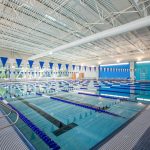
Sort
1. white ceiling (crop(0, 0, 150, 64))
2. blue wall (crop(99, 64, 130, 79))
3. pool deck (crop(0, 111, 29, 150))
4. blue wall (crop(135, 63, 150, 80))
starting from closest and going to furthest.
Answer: pool deck (crop(0, 111, 29, 150)), white ceiling (crop(0, 0, 150, 64)), blue wall (crop(135, 63, 150, 80)), blue wall (crop(99, 64, 130, 79))

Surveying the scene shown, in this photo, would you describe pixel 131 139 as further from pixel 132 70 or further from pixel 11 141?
pixel 132 70

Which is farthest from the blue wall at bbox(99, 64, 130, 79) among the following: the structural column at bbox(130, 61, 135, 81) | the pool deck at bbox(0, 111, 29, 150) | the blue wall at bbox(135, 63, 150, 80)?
the pool deck at bbox(0, 111, 29, 150)

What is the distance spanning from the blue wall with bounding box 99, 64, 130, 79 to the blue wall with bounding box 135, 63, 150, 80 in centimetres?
139

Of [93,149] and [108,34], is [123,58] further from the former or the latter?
[93,149]

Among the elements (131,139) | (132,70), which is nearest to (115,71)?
(132,70)

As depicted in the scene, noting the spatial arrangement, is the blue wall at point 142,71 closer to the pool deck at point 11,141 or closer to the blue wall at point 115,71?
the blue wall at point 115,71

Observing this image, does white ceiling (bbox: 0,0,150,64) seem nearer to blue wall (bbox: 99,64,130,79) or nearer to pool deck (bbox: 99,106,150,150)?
pool deck (bbox: 99,106,150,150)

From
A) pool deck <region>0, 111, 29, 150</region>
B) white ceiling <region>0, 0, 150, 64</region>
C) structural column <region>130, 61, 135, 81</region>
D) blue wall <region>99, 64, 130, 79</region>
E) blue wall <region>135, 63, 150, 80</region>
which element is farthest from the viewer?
blue wall <region>99, 64, 130, 79</region>

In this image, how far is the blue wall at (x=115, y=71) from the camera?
61.7 ft

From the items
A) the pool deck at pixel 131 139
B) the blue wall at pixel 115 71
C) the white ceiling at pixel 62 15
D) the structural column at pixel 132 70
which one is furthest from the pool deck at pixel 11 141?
the blue wall at pixel 115 71

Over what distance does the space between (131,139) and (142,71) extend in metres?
16.9

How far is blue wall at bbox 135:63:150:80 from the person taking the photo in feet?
54.5

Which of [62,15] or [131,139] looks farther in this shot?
[62,15]

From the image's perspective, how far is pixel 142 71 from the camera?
16.9m
